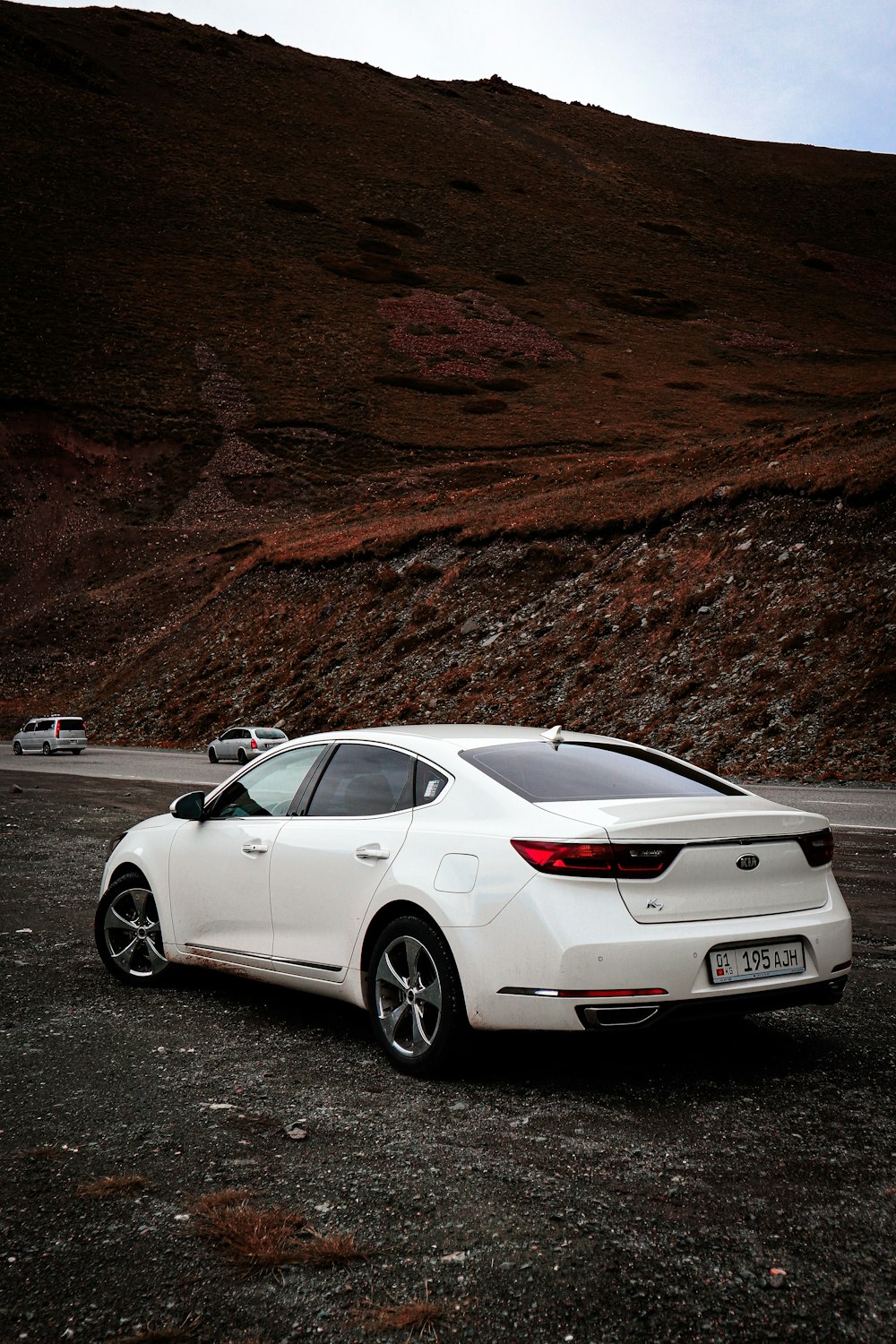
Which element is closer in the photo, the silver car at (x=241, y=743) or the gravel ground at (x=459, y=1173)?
the gravel ground at (x=459, y=1173)

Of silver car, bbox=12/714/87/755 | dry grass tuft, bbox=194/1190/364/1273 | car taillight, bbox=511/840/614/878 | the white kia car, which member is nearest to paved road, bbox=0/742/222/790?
silver car, bbox=12/714/87/755

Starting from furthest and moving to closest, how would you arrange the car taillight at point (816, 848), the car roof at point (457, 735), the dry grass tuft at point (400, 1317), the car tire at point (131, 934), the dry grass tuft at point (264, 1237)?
the car tire at point (131, 934) → the car roof at point (457, 735) → the car taillight at point (816, 848) → the dry grass tuft at point (264, 1237) → the dry grass tuft at point (400, 1317)

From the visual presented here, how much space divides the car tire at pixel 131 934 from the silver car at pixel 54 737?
28.3 metres

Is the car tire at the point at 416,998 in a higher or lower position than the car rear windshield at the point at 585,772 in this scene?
lower

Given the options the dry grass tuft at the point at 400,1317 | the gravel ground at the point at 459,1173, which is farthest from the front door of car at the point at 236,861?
the dry grass tuft at the point at 400,1317

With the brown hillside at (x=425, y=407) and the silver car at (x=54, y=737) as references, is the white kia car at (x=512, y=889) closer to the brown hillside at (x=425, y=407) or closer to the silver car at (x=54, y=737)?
the brown hillside at (x=425, y=407)

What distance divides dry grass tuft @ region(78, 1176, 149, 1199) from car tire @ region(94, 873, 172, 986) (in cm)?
267

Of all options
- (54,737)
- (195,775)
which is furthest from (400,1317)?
(54,737)

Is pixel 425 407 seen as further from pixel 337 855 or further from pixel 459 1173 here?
pixel 459 1173

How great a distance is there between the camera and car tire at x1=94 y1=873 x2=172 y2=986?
645 cm

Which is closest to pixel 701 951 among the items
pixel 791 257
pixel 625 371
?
pixel 625 371

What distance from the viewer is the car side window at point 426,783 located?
5078 millimetres

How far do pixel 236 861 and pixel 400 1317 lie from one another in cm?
319

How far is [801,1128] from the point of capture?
4.14 metres
